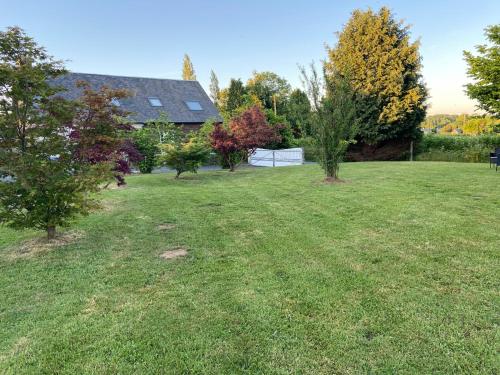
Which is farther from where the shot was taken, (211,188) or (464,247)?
(211,188)

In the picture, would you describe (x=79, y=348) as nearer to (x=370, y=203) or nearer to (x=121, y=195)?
(x=370, y=203)

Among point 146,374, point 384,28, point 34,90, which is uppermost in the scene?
point 384,28

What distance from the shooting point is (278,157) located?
21984 millimetres

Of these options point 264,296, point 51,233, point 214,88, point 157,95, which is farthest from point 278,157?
point 214,88

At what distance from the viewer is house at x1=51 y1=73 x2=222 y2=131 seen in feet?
73.2

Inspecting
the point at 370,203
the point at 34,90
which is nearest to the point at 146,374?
the point at 34,90

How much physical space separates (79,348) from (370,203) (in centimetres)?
566

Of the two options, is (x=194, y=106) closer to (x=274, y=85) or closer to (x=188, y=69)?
(x=188, y=69)

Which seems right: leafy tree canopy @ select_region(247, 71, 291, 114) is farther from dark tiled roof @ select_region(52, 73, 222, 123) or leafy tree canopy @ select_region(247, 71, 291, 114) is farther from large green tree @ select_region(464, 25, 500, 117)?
large green tree @ select_region(464, 25, 500, 117)

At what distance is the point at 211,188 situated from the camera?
373 inches

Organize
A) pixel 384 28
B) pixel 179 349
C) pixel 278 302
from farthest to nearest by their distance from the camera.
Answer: pixel 384 28 → pixel 278 302 → pixel 179 349

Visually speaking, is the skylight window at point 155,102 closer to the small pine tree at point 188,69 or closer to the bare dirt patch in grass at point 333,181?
the bare dirt patch in grass at point 333,181

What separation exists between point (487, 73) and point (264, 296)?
13307mm

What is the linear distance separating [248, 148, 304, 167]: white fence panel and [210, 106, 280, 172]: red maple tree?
19.8ft
